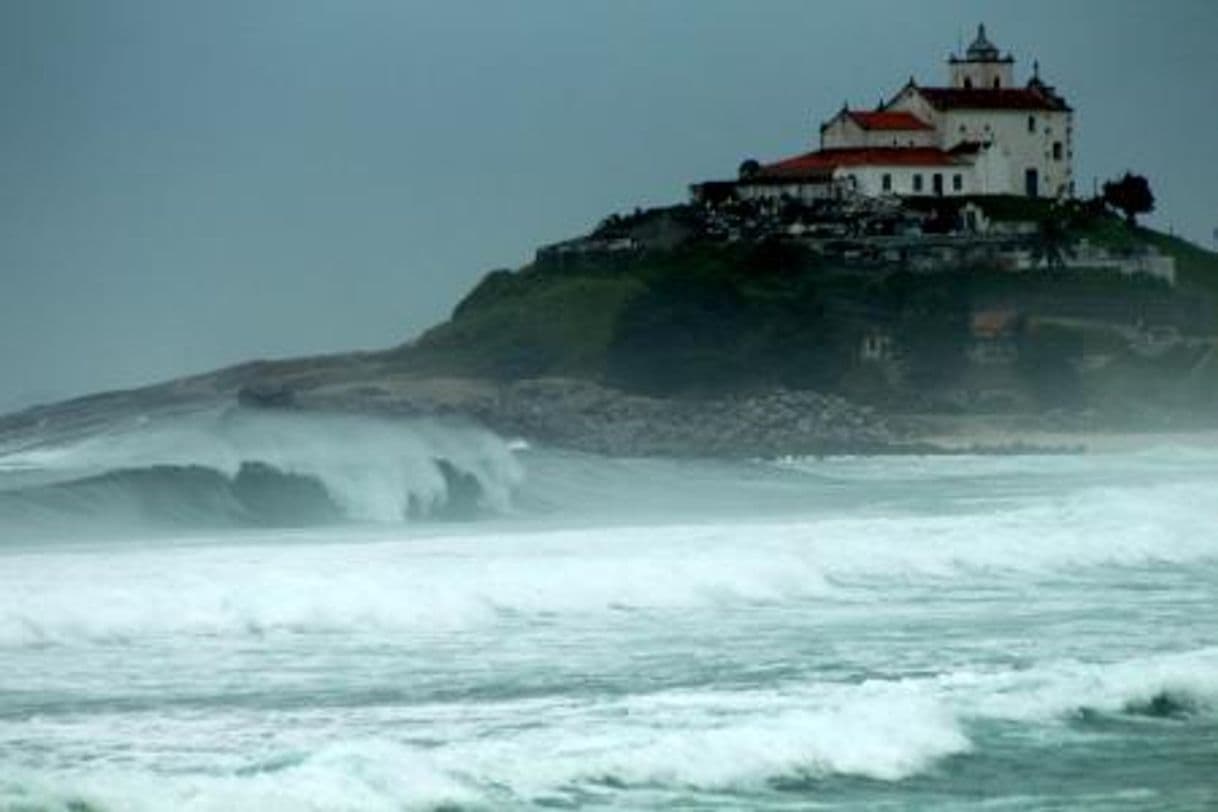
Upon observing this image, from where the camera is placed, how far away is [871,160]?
305ft

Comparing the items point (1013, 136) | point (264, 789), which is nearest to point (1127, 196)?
point (1013, 136)

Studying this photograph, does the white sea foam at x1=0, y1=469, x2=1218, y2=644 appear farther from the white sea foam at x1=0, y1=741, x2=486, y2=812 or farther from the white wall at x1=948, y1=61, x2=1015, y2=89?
the white wall at x1=948, y1=61, x2=1015, y2=89

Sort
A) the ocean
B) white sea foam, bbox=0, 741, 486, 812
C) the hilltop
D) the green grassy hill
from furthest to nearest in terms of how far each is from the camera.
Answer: the green grassy hill
the hilltop
the ocean
white sea foam, bbox=0, 741, 486, 812

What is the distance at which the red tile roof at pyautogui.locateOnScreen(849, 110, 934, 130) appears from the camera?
94188mm

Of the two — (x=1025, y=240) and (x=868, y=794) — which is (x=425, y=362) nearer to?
(x=1025, y=240)

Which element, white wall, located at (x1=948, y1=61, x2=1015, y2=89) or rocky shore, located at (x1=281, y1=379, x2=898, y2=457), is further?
white wall, located at (x1=948, y1=61, x2=1015, y2=89)

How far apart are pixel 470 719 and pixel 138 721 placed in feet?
6.22

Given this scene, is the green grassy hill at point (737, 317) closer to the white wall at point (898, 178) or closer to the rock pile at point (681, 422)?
the white wall at point (898, 178)

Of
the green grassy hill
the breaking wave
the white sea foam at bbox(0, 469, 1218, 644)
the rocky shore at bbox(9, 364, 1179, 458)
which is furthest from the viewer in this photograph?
the green grassy hill

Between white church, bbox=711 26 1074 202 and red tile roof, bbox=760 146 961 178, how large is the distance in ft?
0.08

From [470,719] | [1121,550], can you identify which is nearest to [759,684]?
[470,719]

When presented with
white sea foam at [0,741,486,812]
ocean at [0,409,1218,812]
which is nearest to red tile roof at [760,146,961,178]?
ocean at [0,409,1218,812]

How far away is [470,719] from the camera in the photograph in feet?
68.2

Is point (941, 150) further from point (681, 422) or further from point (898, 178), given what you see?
point (681, 422)
